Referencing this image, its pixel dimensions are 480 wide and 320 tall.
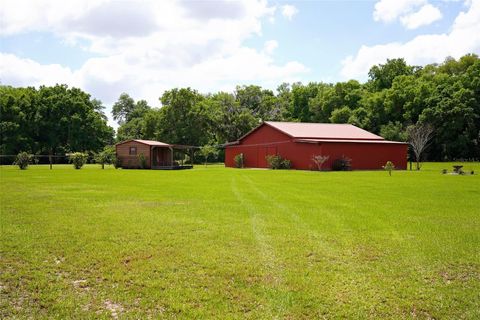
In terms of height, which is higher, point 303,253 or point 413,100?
point 413,100

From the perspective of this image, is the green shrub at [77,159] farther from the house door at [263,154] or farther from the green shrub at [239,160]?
the house door at [263,154]

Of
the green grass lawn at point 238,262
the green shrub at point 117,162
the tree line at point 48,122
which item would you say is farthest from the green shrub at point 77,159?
the green grass lawn at point 238,262

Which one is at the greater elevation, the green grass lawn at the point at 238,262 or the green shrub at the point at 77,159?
the green shrub at the point at 77,159

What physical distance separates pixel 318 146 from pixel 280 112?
35.5 meters

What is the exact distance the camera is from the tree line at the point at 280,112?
49625 mm

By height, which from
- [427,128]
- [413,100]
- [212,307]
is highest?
[413,100]

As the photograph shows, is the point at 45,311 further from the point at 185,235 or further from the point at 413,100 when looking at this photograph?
the point at 413,100

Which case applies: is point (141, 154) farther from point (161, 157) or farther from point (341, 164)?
point (341, 164)

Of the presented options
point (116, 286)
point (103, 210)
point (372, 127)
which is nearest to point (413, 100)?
point (372, 127)

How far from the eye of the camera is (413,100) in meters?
52.3

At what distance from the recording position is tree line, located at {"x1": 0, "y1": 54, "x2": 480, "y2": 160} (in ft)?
163

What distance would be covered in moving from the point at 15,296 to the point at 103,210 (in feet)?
19.1

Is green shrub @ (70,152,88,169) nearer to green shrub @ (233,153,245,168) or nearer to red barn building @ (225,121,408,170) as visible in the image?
green shrub @ (233,153,245,168)

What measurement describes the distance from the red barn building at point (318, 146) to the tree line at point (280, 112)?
9516 mm
